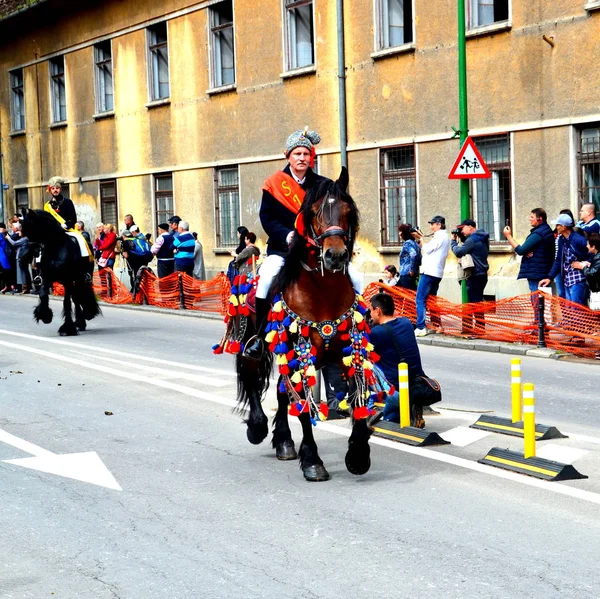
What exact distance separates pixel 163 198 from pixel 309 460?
26.4m

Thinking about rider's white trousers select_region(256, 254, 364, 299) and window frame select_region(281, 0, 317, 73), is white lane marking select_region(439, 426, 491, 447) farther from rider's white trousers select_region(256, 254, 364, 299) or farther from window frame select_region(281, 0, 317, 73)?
window frame select_region(281, 0, 317, 73)

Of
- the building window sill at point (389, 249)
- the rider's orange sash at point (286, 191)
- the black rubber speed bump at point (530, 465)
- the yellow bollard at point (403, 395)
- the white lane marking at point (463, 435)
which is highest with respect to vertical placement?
the rider's orange sash at point (286, 191)

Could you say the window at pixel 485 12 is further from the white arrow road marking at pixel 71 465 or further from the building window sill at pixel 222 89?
the white arrow road marking at pixel 71 465

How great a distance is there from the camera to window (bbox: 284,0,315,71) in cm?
2708

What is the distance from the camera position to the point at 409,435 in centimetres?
927

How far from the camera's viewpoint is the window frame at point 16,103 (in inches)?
1656

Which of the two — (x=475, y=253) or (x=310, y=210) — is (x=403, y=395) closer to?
(x=310, y=210)

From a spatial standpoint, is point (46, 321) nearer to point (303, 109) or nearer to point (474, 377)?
point (474, 377)

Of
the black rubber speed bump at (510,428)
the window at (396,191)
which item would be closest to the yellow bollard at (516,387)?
the black rubber speed bump at (510,428)

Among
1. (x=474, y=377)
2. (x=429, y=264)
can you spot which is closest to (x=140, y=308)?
(x=429, y=264)

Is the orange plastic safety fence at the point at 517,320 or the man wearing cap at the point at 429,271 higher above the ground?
the man wearing cap at the point at 429,271

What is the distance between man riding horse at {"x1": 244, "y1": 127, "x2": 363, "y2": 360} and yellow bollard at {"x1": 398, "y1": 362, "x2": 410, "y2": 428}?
51.5 inches

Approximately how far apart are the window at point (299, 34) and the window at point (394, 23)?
2.42 metres

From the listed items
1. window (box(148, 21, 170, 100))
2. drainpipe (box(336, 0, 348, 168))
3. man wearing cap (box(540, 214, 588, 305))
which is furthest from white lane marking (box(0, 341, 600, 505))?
window (box(148, 21, 170, 100))
